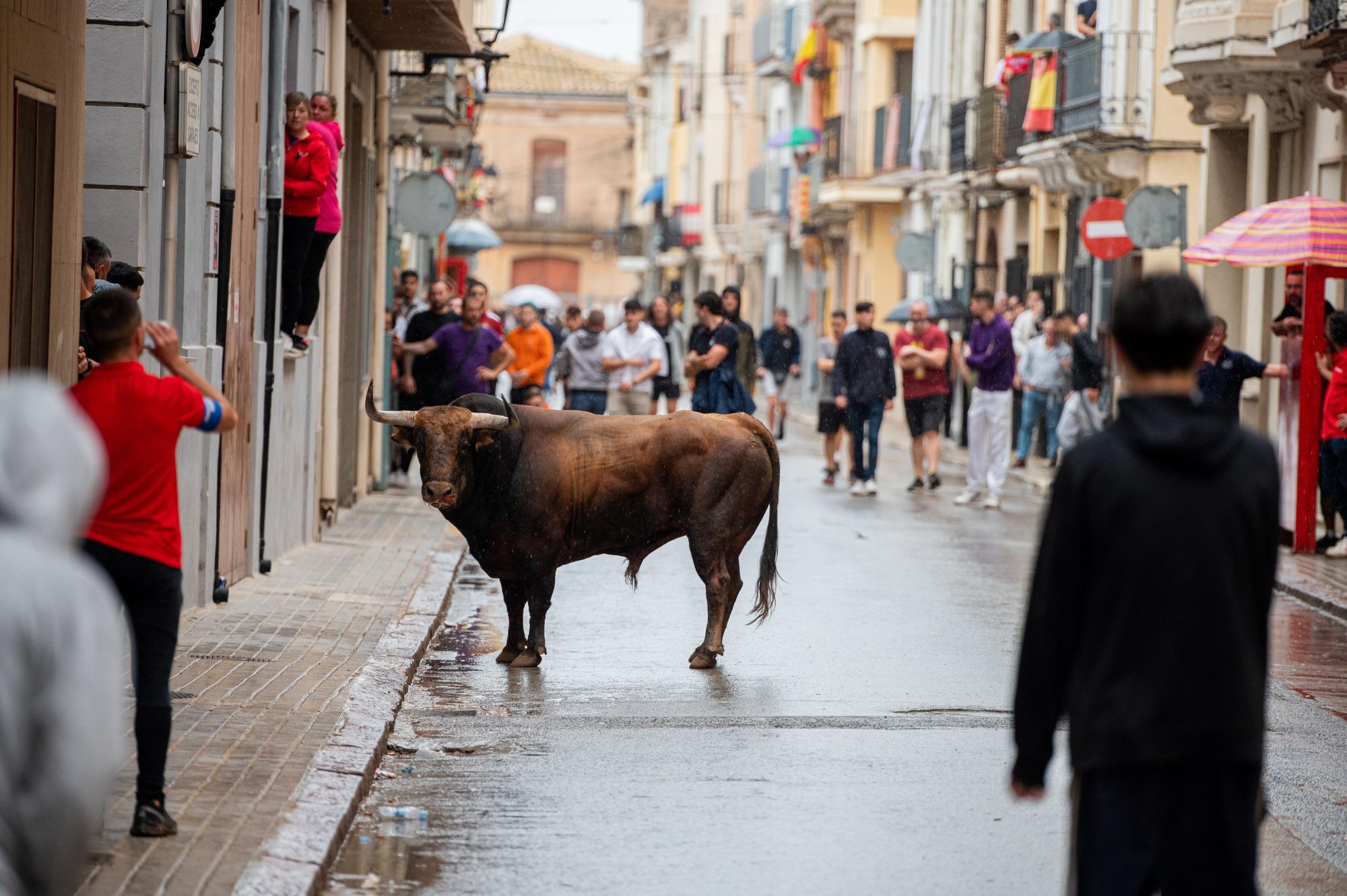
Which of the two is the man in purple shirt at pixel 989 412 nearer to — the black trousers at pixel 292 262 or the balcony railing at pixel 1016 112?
the black trousers at pixel 292 262

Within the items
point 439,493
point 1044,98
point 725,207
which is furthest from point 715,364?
point 725,207

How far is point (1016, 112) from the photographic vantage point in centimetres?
3319

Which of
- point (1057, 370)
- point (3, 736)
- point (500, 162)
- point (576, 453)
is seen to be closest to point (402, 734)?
point (576, 453)

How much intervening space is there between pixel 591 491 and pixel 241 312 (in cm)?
305

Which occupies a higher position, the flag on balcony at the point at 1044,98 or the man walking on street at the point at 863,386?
the flag on balcony at the point at 1044,98

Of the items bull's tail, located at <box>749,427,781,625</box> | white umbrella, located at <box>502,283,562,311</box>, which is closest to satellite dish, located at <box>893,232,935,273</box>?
white umbrella, located at <box>502,283,562,311</box>

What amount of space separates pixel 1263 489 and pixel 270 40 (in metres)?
10.1

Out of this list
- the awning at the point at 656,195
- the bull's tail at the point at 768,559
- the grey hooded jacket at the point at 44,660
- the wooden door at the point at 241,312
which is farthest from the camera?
the awning at the point at 656,195

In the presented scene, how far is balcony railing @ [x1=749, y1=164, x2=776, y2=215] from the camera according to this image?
2464 inches

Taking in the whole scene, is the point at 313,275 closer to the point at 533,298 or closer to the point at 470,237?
the point at 470,237

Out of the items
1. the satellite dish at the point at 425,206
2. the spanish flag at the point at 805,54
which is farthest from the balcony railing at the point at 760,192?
the satellite dish at the point at 425,206

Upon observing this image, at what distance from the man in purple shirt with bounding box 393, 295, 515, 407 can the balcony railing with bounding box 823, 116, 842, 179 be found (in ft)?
103

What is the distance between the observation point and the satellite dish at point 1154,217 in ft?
67.7

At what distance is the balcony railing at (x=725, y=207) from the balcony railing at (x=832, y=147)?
20.5 meters
